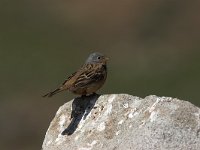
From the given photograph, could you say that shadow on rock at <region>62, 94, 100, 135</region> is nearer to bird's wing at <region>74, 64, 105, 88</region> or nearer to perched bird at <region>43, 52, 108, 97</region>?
perched bird at <region>43, 52, 108, 97</region>

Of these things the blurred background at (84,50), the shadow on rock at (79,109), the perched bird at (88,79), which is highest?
the perched bird at (88,79)

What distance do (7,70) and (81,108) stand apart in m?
22.4

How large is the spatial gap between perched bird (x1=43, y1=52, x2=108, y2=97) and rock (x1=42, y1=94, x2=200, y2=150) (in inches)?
31.7

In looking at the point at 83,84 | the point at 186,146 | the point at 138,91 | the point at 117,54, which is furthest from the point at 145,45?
A: the point at 186,146

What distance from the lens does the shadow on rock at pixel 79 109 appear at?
1349 cm

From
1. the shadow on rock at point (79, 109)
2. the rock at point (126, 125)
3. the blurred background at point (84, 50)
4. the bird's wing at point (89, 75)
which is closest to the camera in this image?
the rock at point (126, 125)

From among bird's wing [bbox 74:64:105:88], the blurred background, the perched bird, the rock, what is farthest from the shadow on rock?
the blurred background

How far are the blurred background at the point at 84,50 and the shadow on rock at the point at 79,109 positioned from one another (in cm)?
1478

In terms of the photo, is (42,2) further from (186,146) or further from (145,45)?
(186,146)

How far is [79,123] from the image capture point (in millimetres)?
13484

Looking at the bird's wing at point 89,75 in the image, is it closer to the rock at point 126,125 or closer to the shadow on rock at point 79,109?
the shadow on rock at point 79,109

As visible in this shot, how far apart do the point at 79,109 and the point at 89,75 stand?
143 centimetres

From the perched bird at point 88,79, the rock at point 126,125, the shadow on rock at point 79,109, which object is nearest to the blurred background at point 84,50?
the perched bird at point 88,79

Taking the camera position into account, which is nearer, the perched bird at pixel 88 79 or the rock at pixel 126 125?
the rock at pixel 126 125
